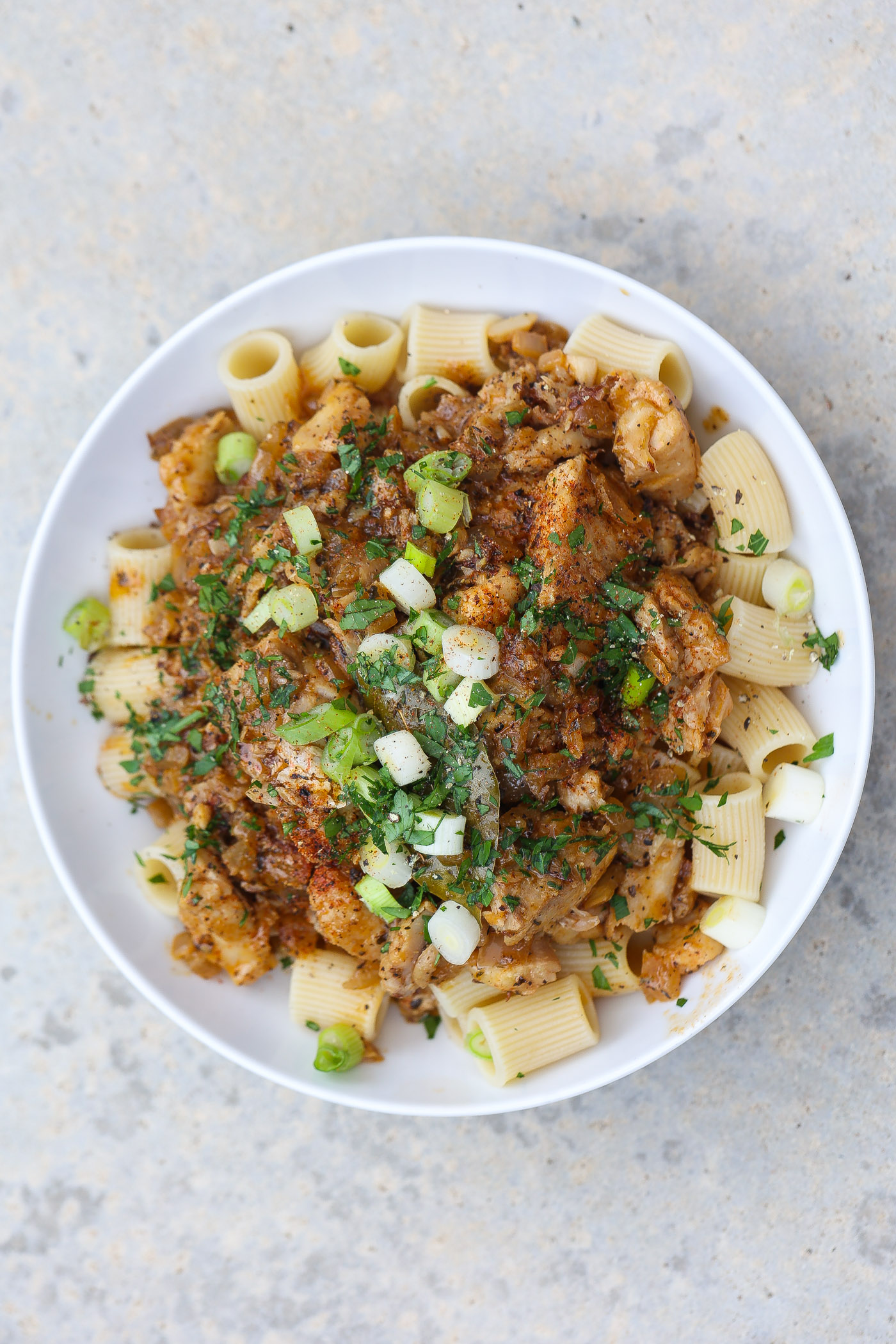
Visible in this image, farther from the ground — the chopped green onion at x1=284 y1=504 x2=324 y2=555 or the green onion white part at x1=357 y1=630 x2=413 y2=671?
the chopped green onion at x1=284 y1=504 x2=324 y2=555

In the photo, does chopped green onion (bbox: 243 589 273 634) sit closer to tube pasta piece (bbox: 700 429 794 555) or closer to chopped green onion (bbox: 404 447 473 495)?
chopped green onion (bbox: 404 447 473 495)

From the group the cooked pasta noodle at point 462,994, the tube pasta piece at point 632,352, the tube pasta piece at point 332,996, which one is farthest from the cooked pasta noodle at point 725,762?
the tube pasta piece at point 332,996

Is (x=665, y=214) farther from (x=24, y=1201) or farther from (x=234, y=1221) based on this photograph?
(x=24, y=1201)

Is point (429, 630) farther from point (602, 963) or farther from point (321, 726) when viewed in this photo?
point (602, 963)

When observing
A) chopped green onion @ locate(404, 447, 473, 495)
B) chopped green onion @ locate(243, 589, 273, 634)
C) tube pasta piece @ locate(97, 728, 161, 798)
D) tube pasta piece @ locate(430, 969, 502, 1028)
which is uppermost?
chopped green onion @ locate(404, 447, 473, 495)

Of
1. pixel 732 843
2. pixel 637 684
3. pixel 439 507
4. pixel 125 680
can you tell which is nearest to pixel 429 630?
pixel 439 507

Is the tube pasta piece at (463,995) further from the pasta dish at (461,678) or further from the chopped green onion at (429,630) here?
the chopped green onion at (429,630)

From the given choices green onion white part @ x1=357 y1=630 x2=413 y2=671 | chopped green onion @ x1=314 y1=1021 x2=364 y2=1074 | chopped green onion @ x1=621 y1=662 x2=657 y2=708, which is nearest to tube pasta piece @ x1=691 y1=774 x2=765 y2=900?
chopped green onion @ x1=621 y1=662 x2=657 y2=708
